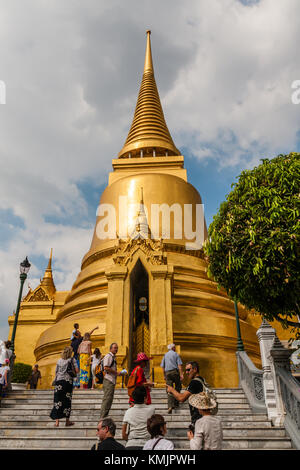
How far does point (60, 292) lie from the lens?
24.5 metres

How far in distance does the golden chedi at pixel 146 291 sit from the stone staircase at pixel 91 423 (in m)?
2.60

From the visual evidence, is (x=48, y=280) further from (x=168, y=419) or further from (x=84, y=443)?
(x=84, y=443)

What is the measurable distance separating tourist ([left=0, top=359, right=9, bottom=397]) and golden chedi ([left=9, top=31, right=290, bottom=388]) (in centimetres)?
342

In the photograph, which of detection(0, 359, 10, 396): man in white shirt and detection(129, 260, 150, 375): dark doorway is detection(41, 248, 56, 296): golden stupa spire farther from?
detection(0, 359, 10, 396): man in white shirt

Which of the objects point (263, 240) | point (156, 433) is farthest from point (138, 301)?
point (156, 433)

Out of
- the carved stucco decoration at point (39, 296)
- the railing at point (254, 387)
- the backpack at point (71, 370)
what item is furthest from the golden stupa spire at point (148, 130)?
the backpack at point (71, 370)

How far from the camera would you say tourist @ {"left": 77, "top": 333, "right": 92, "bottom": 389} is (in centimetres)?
1073

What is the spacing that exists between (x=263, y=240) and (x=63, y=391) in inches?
200

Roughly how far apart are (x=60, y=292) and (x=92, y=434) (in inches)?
728

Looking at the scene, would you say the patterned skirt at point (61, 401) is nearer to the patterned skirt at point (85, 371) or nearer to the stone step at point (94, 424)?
the stone step at point (94, 424)

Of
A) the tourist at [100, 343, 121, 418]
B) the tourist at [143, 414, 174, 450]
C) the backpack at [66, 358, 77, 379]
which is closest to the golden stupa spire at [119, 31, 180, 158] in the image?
the backpack at [66, 358, 77, 379]
